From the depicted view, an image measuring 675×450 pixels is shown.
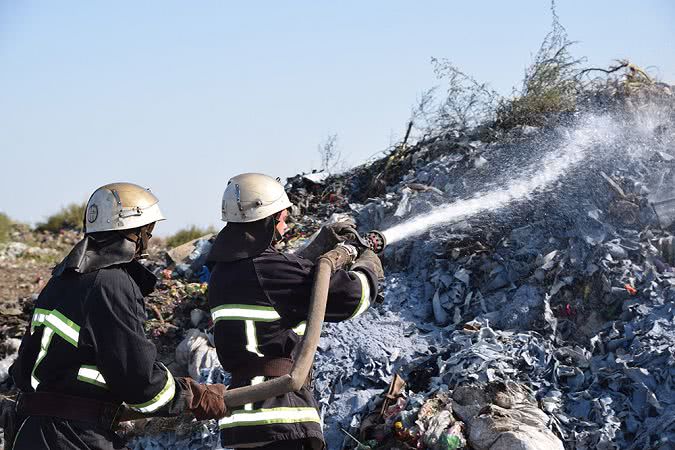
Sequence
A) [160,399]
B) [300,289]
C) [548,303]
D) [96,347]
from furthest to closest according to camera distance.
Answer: [548,303] < [300,289] < [160,399] < [96,347]

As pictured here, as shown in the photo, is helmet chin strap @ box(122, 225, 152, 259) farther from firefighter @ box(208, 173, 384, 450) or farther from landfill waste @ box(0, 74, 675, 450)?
landfill waste @ box(0, 74, 675, 450)

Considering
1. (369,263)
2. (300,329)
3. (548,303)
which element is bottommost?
(548,303)

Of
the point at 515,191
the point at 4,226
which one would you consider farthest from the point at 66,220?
the point at 515,191

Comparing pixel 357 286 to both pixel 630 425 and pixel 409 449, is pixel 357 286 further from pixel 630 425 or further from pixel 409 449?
pixel 630 425

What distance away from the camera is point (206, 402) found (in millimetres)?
3441

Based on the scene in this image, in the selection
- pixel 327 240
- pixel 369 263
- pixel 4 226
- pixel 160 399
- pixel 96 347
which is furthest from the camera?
pixel 4 226

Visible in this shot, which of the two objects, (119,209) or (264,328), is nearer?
(119,209)

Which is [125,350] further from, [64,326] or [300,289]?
[300,289]

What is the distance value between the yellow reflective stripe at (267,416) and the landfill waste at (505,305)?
1730 mm

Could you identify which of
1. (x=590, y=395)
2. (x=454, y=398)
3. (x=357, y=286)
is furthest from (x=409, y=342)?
(x=357, y=286)

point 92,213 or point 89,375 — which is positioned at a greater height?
point 92,213

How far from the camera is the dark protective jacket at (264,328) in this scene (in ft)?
11.9

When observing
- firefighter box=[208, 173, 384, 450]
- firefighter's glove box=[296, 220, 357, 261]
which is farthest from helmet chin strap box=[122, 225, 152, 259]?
firefighter's glove box=[296, 220, 357, 261]

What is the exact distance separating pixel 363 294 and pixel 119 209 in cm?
124
